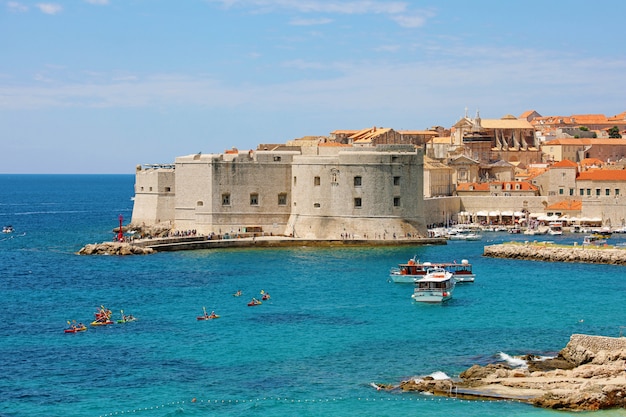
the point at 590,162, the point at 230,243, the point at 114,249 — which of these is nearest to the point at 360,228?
the point at 230,243

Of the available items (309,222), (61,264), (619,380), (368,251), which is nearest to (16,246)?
(61,264)

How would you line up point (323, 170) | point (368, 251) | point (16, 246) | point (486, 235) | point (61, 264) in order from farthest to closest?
point (486, 235) < point (16, 246) < point (323, 170) < point (368, 251) < point (61, 264)

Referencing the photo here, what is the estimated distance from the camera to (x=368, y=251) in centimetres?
5131

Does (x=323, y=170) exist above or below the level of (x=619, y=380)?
above

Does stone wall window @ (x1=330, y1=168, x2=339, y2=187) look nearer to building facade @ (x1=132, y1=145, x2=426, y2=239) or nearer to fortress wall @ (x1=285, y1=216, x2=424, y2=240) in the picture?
building facade @ (x1=132, y1=145, x2=426, y2=239)

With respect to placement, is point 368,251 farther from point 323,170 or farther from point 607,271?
point 607,271

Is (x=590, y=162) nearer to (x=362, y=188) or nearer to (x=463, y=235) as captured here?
(x=463, y=235)

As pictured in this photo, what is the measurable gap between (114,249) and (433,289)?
20.1m

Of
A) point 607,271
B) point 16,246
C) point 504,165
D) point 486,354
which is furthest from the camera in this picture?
point 504,165

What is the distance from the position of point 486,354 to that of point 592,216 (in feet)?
138

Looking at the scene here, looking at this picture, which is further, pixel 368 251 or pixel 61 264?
pixel 368 251

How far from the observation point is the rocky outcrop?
5109 centimetres

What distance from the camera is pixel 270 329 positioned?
3138 centimetres

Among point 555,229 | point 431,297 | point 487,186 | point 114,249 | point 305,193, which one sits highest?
point 487,186
